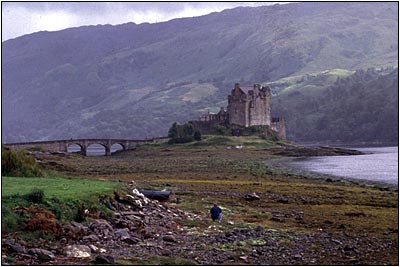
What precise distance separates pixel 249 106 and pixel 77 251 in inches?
4972

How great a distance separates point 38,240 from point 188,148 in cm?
9367

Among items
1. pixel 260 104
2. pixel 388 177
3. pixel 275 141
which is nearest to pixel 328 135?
pixel 260 104

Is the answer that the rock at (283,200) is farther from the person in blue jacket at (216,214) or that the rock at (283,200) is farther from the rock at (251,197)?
the person in blue jacket at (216,214)

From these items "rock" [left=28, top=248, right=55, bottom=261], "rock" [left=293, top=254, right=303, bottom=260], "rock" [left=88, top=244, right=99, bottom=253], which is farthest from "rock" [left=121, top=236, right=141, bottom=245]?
"rock" [left=293, top=254, right=303, bottom=260]

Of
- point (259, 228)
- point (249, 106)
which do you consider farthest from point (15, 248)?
point (249, 106)

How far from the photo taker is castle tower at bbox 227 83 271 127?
140m

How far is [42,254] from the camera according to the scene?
52.5 ft

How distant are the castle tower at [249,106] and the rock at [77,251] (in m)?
123

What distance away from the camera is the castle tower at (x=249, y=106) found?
460 feet

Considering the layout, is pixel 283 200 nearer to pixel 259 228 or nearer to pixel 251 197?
pixel 251 197

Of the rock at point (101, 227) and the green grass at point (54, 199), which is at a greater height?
the green grass at point (54, 199)

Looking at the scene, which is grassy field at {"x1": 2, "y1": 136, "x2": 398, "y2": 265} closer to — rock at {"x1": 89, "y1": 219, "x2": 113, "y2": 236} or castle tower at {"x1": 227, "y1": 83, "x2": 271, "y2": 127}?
rock at {"x1": 89, "y1": 219, "x2": 113, "y2": 236}

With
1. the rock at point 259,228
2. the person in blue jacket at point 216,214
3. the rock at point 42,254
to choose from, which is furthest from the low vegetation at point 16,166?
the rock at point 42,254

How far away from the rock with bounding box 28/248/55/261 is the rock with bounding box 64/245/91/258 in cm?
47
